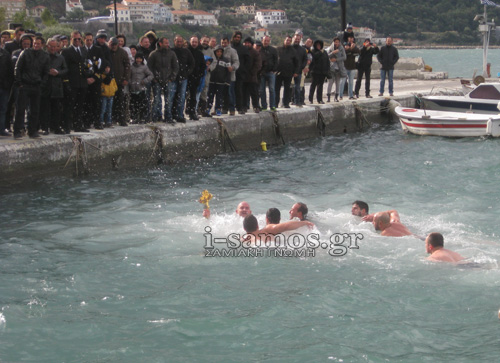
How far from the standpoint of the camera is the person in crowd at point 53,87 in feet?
43.2

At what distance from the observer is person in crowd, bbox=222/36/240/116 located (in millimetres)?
16734

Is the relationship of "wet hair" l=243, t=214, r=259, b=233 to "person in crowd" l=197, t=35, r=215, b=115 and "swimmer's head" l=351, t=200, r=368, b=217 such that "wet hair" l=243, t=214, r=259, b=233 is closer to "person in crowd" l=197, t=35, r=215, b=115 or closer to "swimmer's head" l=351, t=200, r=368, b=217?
"swimmer's head" l=351, t=200, r=368, b=217

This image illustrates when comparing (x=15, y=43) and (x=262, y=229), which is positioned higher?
(x=15, y=43)

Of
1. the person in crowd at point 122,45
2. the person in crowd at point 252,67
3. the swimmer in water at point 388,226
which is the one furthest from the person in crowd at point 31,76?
the swimmer in water at point 388,226

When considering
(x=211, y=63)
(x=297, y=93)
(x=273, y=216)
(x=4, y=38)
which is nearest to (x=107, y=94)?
(x=4, y=38)

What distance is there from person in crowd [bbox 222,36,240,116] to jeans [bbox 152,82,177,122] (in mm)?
1702

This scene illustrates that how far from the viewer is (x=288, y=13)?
152 metres

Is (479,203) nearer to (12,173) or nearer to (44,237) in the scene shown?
(44,237)

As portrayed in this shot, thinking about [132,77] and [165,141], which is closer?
[132,77]

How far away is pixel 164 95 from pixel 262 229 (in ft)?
21.3

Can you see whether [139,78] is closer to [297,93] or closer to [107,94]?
[107,94]

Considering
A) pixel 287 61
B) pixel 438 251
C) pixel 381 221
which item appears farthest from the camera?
pixel 287 61

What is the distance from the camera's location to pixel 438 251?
30.9 ft
